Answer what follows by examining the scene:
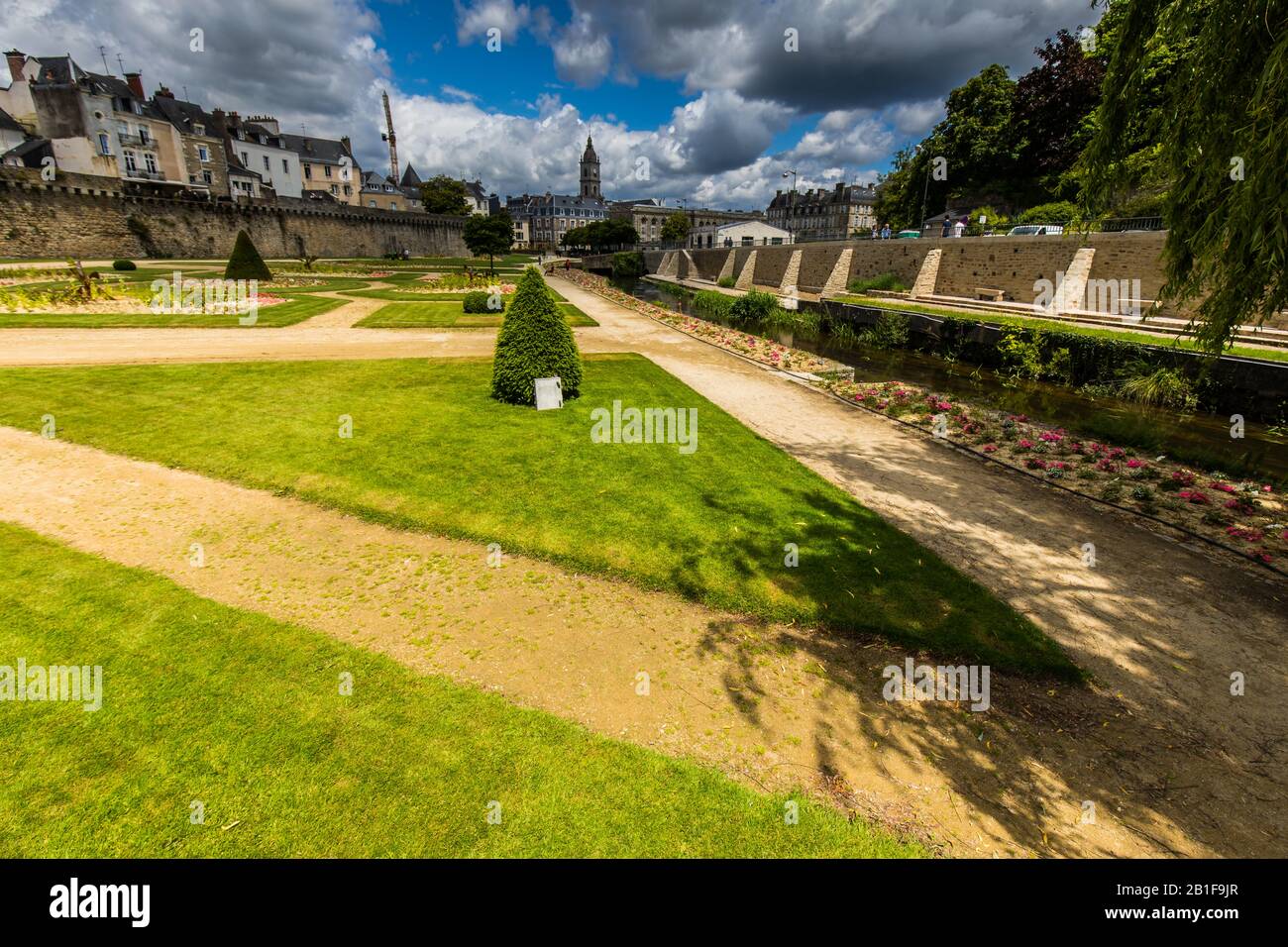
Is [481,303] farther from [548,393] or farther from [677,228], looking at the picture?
[677,228]

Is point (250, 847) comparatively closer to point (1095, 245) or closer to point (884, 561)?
point (884, 561)

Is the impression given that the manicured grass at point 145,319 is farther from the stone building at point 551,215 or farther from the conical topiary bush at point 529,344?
the stone building at point 551,215

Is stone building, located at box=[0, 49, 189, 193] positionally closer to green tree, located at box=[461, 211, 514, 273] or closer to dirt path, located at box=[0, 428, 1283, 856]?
green tree, located at box=[461, 211, 514, 273]

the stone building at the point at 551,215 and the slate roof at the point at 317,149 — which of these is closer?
the slate roof at the point at 317,149

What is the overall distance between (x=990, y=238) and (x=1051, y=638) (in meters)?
31.1

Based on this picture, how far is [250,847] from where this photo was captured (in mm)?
3299

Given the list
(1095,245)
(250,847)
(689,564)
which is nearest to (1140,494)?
(689,564)

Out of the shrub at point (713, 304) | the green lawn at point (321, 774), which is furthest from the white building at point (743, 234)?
the green lawn at point (321, 774)

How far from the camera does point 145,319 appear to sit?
67.6ft

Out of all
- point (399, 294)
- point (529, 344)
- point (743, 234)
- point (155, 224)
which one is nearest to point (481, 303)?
point (399, 294)

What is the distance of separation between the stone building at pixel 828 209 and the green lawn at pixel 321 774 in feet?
450

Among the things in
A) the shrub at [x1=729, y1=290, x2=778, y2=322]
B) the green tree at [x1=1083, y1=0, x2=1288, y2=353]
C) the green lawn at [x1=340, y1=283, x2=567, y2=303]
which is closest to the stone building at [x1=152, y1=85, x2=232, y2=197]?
the green lawn at [x1=340, y1=283, x2=567, y2=303]

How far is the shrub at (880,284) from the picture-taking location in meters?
36.8

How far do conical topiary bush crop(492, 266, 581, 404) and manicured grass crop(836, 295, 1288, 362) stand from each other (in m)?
13.6
